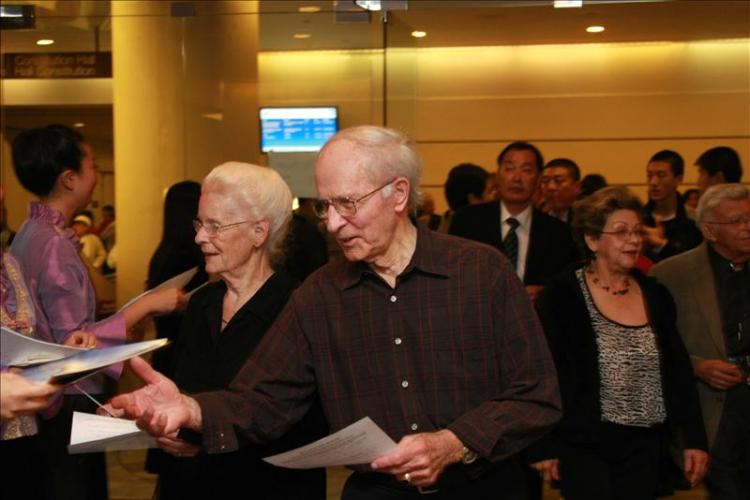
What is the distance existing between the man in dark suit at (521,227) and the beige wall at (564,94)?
649mm

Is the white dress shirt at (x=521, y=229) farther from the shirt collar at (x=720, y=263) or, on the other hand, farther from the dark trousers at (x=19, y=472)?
the dark trousers at (x=19, y=472)

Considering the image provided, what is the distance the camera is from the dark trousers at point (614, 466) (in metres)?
→ 4.07

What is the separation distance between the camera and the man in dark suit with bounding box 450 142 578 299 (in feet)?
18.0

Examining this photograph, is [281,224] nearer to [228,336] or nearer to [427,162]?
[228,336]

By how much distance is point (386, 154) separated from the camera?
2.71 m

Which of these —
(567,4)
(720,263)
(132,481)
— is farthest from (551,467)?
(132,481)

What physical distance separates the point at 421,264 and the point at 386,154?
28 cm

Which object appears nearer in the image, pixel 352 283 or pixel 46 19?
pixel 352 283

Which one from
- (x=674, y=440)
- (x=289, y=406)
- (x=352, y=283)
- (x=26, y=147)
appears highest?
(x=26, y=147)

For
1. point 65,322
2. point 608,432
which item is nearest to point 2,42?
point 65,322

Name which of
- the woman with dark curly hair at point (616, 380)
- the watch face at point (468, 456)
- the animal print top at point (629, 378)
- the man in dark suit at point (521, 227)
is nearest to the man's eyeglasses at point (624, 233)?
the woman with dark curly hair at point (616, 380)

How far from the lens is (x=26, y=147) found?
402cm

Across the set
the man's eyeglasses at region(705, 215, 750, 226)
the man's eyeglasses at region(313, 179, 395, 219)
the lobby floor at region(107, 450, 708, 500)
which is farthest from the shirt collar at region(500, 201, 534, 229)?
the man's eyeglasses at region(313, 179, 395, 219)

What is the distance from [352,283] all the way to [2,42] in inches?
154
